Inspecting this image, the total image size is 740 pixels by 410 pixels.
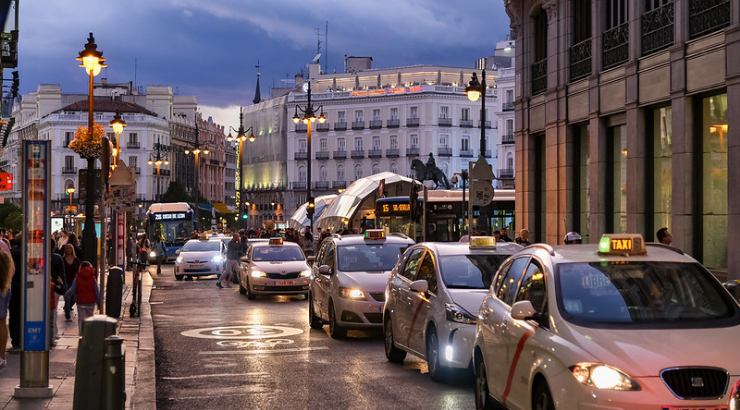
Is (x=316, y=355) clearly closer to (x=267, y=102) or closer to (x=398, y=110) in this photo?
(x=398, y=110)

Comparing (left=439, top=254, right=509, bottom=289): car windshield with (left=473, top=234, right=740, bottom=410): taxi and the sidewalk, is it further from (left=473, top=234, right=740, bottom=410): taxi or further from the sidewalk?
the sidewalk

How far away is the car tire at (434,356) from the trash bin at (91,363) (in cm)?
489

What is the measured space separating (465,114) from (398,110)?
6.97 metres

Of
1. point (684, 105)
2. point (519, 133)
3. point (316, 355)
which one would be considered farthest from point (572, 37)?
point (316, 355)

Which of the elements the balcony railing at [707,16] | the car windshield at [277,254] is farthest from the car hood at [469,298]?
the car windshield at [277,254]

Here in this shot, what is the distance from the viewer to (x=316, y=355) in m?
16.4

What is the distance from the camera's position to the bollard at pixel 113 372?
27.4 feet

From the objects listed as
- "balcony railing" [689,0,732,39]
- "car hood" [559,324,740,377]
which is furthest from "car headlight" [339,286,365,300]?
"car hood" [559,324,740,377]

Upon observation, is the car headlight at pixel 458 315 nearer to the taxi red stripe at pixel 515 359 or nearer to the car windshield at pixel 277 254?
the taxi red stripe at pixel 515 359

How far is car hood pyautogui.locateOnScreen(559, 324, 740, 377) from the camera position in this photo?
25.8ft

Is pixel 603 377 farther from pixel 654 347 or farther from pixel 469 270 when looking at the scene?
pixel 469 270

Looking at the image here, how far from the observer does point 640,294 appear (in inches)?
357

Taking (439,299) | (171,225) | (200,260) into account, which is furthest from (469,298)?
(171,225)

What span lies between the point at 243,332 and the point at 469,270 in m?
7.00
